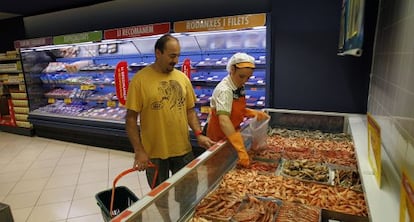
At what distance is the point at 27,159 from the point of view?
5.27 meters

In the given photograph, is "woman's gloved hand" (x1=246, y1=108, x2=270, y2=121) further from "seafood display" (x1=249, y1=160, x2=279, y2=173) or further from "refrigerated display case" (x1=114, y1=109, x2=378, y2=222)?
"seafood display" (x1=249, y1=160, x2=279, y2=173)

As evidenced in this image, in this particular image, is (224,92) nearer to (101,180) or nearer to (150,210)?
(150,210)

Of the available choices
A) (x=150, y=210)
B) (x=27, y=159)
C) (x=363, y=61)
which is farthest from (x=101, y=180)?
(x=363, y=61)

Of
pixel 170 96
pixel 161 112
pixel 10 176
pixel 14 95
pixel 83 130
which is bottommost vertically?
pixel 10 176

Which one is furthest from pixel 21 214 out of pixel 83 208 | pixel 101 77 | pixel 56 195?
pixel 101 77

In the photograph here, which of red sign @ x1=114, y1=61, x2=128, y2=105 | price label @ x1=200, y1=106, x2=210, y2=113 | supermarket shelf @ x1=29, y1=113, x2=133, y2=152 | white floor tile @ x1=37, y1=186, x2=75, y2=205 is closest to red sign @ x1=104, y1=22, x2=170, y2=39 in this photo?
red sign @ x1=114, y1=61, x2=128, y2=105

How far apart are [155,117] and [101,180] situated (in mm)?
2395

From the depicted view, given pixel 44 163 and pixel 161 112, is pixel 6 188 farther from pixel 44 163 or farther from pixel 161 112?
pixel 161 112

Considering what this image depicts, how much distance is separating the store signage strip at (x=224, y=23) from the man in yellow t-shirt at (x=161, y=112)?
157 centimetres

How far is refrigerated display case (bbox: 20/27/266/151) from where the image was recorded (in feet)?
14.8

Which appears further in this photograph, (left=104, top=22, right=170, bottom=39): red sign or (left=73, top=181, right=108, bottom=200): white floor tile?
(left=104, top=22, right=170, bottom=39): red sign

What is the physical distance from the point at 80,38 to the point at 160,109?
386cm

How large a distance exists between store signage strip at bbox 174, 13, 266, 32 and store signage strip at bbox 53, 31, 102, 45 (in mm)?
1819

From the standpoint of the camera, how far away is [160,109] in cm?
231
